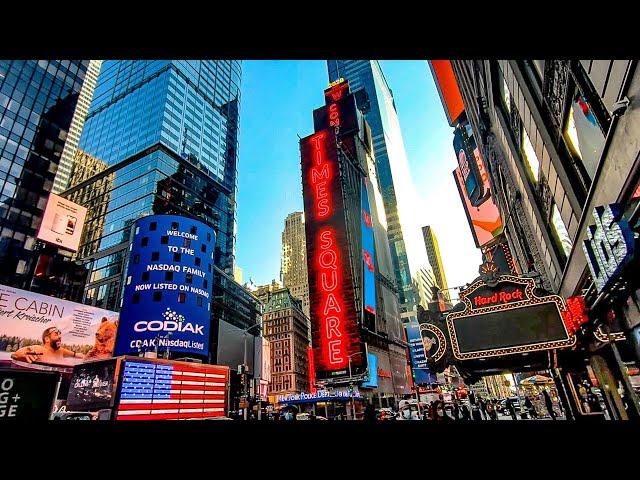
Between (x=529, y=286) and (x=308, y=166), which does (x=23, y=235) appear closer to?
(x=308, y=166)

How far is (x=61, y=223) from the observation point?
44969 mm

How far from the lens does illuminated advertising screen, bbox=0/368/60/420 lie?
7.97m

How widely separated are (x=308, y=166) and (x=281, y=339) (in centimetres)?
7396

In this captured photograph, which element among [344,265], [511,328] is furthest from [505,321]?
[344,265]

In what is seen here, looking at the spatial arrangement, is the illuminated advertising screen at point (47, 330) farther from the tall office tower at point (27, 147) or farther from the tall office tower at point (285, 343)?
the tall office tower at point (285, 343)

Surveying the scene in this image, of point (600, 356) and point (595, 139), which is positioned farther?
point (600, 356)

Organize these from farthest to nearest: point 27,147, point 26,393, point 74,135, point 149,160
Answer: point 74,135 < point 149,160 < point 27,147 < point 26,393

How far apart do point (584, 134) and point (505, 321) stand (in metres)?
7.56

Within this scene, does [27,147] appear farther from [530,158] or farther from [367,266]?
[530,158]

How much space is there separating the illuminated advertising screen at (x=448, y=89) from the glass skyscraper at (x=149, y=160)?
57025 millimetres

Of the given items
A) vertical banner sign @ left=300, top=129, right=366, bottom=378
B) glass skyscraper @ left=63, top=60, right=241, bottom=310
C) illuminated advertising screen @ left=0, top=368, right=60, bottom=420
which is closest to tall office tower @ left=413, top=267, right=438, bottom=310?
vertical banner sign @ left=300, top=129, right=366, bottom=378
